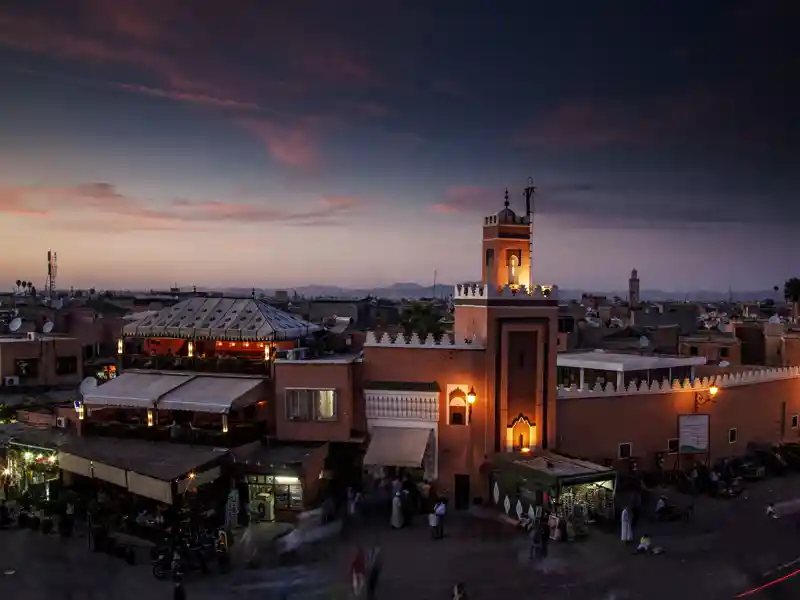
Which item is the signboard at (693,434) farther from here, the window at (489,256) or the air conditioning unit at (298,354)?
the air conditioning unit at (298,354)

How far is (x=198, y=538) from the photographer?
16.6 m

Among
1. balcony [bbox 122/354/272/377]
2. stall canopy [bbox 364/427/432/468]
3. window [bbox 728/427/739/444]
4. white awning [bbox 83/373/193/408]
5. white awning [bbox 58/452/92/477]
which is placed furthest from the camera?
window [bbox 728/427/739/444]

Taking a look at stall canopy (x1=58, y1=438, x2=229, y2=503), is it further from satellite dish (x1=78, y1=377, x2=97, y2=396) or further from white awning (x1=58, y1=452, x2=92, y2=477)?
satellite dish (x1=78, y1=377, x2=97, y2=396)

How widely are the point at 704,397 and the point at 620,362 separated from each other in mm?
3423

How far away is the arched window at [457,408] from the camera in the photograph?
21031mm

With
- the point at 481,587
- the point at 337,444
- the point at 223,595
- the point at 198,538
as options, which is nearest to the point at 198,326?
the point at 337,444

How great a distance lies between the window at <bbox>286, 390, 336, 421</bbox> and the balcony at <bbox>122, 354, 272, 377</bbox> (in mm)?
1359

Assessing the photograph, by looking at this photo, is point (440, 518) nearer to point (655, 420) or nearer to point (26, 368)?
point (655, 420)

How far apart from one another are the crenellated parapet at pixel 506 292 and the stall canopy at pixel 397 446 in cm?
428

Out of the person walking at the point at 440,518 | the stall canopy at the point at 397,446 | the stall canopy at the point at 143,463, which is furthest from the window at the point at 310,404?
the person walking at the point at 440,518

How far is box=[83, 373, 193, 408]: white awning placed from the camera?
21.0 m

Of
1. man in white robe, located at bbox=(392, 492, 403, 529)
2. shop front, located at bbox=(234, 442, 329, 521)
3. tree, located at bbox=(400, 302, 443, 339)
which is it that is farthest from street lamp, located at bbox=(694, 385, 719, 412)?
shop front, located at bbox=(234, 442, 329, 521)

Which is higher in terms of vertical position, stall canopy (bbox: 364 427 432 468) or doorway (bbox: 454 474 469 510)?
stall canopy (bbox: 364 427 432 468)

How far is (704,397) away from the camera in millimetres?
25156
